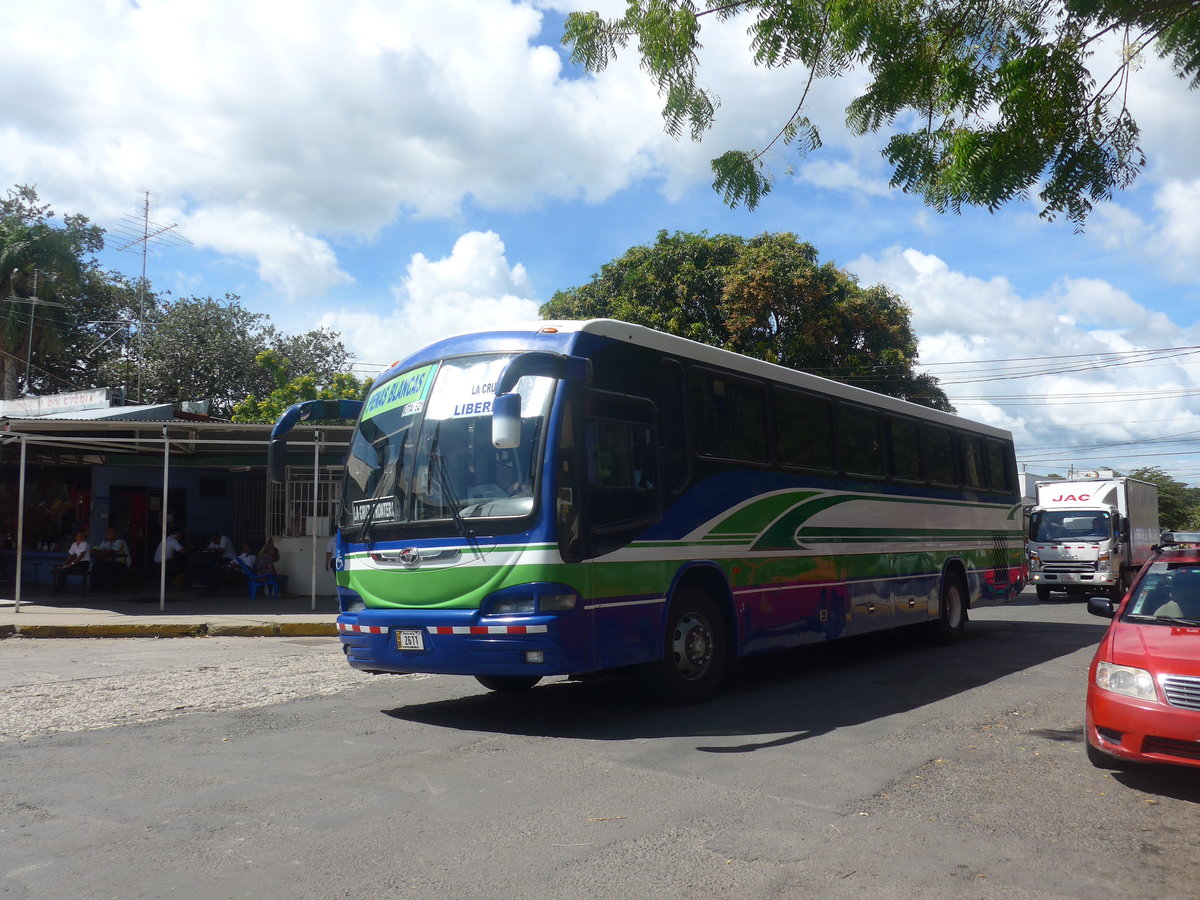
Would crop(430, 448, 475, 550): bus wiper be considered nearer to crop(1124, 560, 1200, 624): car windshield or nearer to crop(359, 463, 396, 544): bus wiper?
crop(359, 463, 396, 544): bus wiper

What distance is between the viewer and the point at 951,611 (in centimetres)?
1410

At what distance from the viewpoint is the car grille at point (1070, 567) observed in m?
24.4

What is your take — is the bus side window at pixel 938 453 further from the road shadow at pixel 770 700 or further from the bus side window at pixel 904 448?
the road shadow at pixel 770 700

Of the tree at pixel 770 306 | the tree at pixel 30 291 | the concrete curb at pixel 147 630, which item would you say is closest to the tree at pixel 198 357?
the tree at pixel 30 291

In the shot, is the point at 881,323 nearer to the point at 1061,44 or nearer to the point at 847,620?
the point at 847,620

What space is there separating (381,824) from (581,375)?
367 centimetres

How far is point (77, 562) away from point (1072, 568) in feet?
73.3

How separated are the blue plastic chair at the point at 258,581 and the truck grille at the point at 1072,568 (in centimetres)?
1825

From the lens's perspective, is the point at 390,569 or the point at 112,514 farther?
the point at 112,514

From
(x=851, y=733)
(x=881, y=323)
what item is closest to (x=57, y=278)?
(x=881, y=323)

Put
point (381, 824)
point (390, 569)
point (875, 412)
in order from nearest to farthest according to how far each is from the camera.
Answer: point (381, 824) < point (390, 569) < point (875, 412)

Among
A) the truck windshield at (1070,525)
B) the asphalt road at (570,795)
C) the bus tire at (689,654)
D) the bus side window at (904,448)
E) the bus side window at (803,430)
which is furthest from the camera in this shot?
the truck windshield at (1070,525)

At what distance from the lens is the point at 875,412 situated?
12469 mm

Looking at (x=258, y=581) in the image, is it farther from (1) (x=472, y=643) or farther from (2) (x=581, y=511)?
(2) (x=581, y=511)
